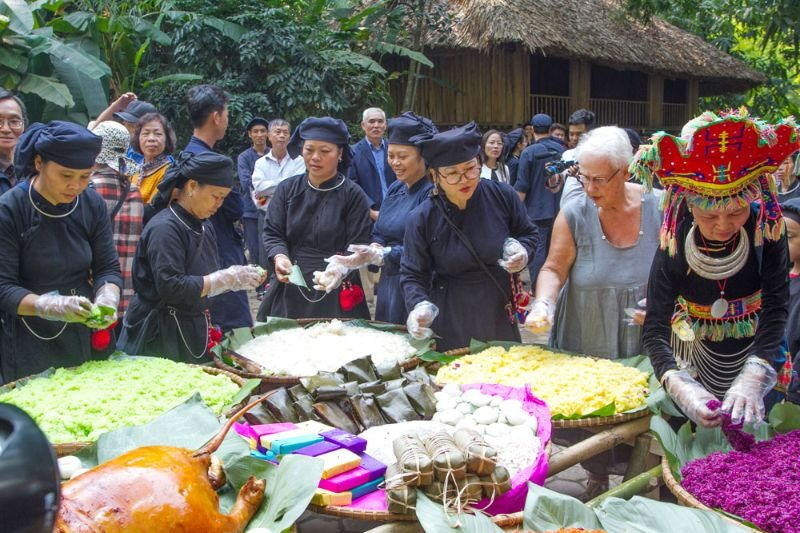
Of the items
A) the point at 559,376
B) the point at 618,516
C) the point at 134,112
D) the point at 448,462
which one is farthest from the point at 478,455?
the point at 134,112

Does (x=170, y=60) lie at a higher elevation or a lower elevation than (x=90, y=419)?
higher

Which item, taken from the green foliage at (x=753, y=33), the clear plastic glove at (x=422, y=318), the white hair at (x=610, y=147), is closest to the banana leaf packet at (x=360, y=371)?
the clear plastic glove at (x=422, y=318)

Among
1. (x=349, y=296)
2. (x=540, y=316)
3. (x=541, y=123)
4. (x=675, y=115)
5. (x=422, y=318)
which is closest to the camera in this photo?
(x=540, y=316)

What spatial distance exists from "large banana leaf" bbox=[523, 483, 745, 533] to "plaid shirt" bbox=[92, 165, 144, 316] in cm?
298

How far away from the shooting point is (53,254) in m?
2.97

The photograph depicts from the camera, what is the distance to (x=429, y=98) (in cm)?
1370

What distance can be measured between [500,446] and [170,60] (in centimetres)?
1053

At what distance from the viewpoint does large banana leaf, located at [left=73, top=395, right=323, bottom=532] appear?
1.94m

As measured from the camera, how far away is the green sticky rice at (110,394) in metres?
2.43

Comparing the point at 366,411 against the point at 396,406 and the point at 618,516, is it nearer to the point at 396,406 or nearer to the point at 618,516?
the point at 396,406

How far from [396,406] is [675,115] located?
1764 cm

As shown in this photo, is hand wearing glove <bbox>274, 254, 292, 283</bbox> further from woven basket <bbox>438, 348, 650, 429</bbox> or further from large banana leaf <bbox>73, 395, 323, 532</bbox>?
woven basket <bbox>438, 348, 650, 429</bbox>

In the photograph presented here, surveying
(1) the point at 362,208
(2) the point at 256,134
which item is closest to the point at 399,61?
(2) the point at 256,134

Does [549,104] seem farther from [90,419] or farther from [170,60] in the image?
[90,419]
